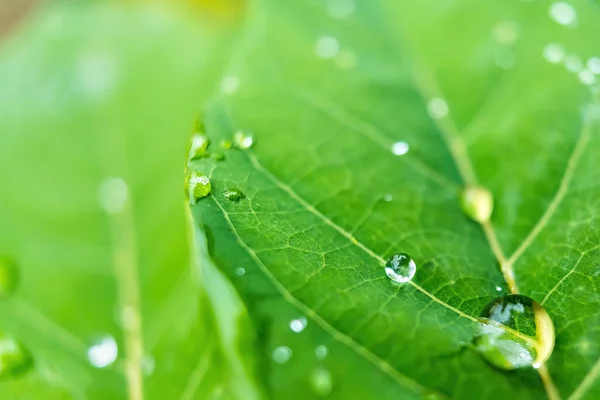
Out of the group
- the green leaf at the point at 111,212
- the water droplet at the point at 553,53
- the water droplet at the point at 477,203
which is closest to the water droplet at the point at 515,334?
the water droplet at the point at 477,203

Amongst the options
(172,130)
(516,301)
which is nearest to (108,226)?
(172,130)

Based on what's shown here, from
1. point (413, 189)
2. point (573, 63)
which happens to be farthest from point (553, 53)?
point (413, 189)

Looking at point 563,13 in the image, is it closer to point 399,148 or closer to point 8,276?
point 399,148

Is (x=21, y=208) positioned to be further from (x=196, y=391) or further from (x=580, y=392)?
(x=580, y=392)

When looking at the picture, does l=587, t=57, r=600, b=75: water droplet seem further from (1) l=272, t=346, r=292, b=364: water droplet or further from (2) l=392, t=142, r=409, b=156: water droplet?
(1) l=272, t=346, r=292, b=364: water droplet

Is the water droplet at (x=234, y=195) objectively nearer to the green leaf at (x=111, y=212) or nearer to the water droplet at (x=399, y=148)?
the green leaf at (x=111, y=212)
